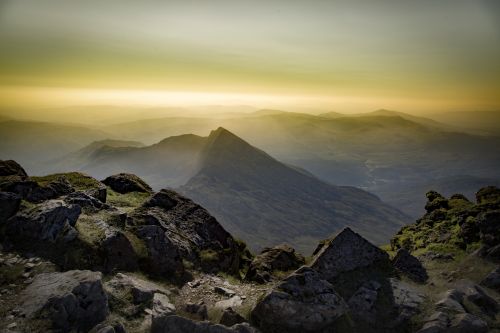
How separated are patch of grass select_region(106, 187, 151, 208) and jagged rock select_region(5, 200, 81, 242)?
26.9ft

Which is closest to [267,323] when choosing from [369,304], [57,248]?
[369,304]

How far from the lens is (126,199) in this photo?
1409 inches

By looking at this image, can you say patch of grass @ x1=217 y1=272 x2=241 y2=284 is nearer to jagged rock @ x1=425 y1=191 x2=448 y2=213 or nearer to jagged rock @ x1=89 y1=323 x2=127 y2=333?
jagged rock @ x1=89 y1=323 x2=127 y2=333

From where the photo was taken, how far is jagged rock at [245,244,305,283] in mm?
29011

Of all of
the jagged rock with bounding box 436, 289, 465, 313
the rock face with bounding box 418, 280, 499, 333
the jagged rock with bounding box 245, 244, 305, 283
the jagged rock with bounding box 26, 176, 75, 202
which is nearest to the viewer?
the rock face with bounding box 418, 280, 499, 333

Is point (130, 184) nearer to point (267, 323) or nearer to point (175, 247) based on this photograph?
point (175, 247)

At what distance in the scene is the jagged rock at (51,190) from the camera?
28.2 metres

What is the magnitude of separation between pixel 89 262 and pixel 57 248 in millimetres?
2271

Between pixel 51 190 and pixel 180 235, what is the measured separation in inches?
425

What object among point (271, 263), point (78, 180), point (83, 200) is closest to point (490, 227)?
point (271, 263)

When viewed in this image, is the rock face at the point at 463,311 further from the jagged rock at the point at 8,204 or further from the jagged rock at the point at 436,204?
the jagged rock at the point at 8,204

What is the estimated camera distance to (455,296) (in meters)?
25.7

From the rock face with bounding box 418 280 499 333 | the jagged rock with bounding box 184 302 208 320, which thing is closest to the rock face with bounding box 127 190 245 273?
the jagged rock with bounding box 184 302 208 320

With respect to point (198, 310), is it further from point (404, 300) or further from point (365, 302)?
point (404, 300)
